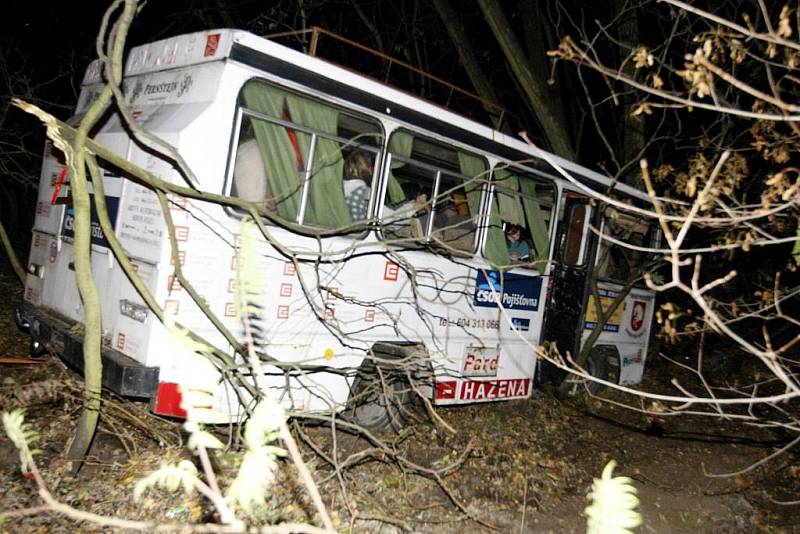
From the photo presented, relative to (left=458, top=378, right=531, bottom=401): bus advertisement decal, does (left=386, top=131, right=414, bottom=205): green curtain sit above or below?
above

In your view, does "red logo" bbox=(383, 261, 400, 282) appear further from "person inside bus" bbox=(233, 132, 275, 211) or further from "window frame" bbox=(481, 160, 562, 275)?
"person inside bus" bbox=(233, 132, 275, 211)

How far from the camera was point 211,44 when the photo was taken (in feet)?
14.4

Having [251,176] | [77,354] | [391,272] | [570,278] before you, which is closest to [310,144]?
[251,176]

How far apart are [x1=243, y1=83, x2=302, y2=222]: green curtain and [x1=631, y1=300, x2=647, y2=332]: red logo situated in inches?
248

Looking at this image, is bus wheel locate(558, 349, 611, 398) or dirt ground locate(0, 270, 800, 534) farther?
bus wheel locate(558, 349, 611, 398)

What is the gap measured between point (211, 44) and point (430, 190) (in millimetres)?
2433

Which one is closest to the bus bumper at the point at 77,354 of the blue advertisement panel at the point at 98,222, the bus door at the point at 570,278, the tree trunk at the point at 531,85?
the blue advertisement panel at the point at 98,222

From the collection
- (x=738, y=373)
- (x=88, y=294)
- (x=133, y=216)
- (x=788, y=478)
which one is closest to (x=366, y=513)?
(x=88, y=294)

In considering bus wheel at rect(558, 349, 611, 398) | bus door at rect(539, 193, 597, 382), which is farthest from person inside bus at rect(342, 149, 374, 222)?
bus wheel at rect(558, 349, 611, 398)

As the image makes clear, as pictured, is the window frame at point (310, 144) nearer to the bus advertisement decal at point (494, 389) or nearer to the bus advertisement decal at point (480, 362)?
the bus advertisement decal at point (480, 362)

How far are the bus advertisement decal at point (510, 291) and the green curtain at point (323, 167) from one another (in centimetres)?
193

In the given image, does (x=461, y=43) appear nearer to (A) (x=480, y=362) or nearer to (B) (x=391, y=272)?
(A) (x=480, y=362)

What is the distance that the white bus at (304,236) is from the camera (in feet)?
14.1

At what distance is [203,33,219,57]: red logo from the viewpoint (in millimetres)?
4345
